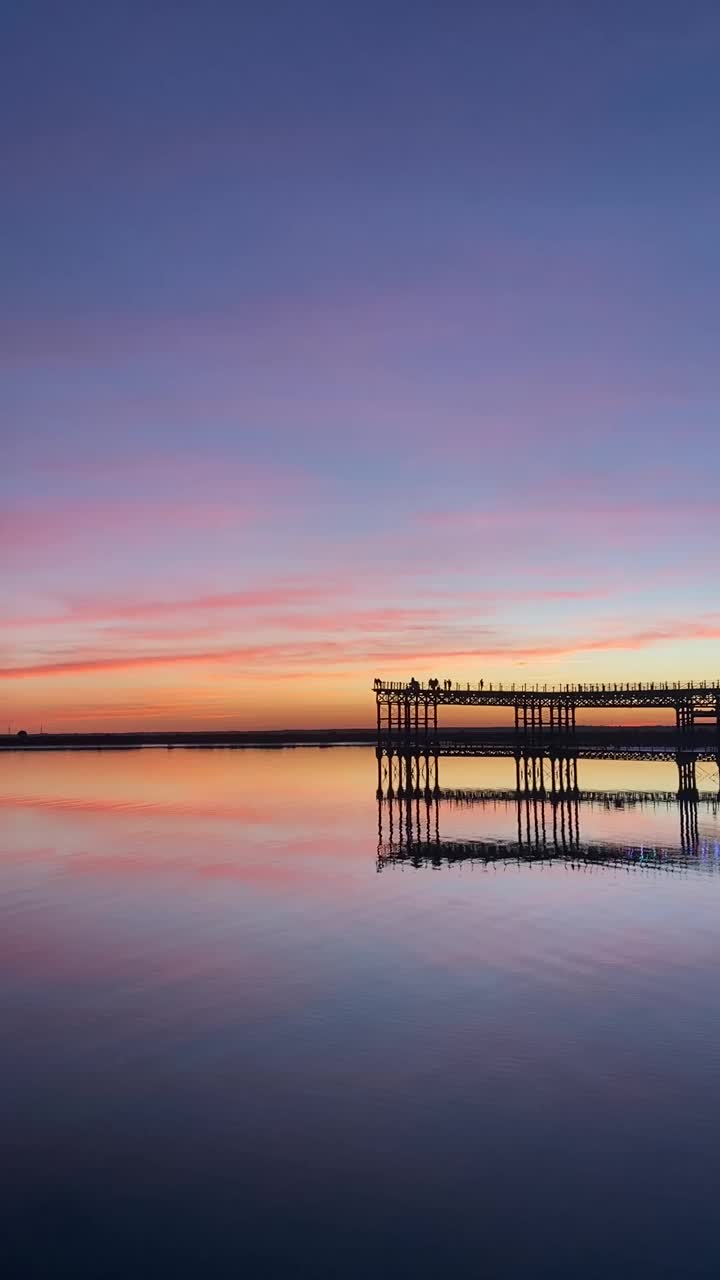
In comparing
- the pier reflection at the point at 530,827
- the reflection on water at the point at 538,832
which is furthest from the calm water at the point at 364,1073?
the pier reflection at the point at 530,827

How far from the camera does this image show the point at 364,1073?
20.5m

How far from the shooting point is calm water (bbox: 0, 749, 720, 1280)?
14.4 metres

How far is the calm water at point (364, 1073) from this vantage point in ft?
47.2

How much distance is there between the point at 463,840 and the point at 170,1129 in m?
40.2

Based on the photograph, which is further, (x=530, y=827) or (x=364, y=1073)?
(x=530, y=827)

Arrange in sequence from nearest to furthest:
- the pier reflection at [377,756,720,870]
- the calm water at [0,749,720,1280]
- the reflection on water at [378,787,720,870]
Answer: the calm water at [0,749,720,1280] < the reflection on water at [378,787,720,870] < the pier reflection at [377,756,720,870]

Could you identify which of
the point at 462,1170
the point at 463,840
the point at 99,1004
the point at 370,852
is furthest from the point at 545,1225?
the point at 463,840

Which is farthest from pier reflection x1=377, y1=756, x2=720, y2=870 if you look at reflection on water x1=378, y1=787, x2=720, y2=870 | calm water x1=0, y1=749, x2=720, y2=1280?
calm water x1=0, y1=749, x2=720, y2=1280

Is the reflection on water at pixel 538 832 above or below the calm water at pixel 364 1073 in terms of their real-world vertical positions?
above

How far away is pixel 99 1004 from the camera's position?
26047 mm

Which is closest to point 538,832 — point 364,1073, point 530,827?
point 530,827

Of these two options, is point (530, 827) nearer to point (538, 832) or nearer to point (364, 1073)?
point (538, 832)

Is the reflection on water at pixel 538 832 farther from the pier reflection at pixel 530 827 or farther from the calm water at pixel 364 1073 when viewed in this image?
the calm water at pixel 364 1073

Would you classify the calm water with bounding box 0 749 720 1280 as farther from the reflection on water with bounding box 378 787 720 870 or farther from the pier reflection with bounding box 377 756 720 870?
the pier reflection with bounding box 377 756 720 870
